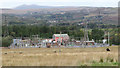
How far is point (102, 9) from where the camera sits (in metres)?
165

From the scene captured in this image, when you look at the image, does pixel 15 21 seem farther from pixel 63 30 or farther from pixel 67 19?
pixel 63 30

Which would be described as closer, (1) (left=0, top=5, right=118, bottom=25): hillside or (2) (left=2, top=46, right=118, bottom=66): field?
(2) (left=2, top=46, right=118, bottom=66): field

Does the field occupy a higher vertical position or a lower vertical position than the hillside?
higher

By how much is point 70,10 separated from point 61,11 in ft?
19.1

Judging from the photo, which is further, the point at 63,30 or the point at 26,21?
the point at 26,21

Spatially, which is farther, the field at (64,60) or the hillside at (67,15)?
the hillside at (67,15)

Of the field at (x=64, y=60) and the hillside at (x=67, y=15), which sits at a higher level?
the field at (x=64, y=60)

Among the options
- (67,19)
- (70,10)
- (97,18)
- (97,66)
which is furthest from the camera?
(70,10)

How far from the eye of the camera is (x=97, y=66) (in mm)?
10914

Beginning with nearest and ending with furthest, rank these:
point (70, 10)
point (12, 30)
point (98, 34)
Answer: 1. point (98, 34)
2. point (12, 30)
3. point (70, 10)

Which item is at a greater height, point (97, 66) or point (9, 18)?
point (97, 66)

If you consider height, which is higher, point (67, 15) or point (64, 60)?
point (64, 60)

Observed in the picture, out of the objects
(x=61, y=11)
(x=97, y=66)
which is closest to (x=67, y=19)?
(x=61, y=11)

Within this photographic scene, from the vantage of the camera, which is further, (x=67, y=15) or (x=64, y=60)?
(x=67, y=15)
